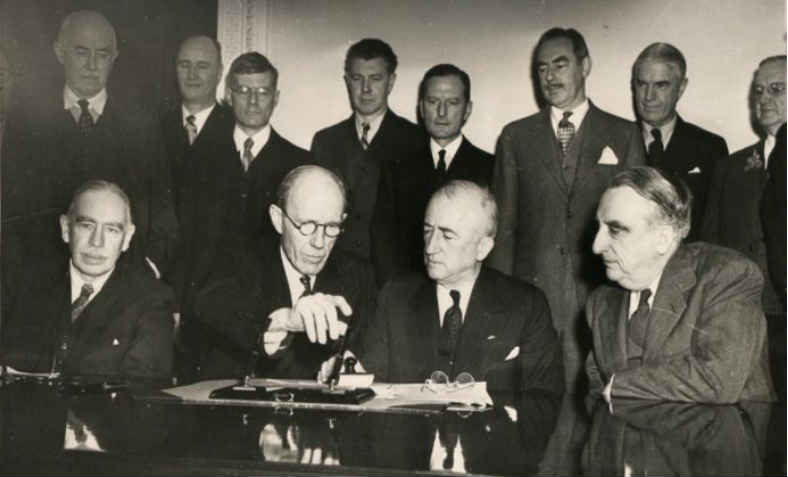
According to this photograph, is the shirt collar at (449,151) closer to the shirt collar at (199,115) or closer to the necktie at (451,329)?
the necktie at (451,329)

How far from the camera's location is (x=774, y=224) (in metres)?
4.21

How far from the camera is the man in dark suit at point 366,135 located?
15.9 ft

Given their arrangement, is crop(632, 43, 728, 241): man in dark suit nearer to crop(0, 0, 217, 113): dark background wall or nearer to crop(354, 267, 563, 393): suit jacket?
crop(354, 267, 563, 393): suit jacket

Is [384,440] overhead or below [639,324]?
below

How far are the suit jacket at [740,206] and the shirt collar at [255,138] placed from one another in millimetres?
2289

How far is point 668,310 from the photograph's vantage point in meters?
3.45

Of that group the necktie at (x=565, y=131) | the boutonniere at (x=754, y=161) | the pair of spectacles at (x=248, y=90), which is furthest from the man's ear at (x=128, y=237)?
the boutonniere at (x=754, y=161)

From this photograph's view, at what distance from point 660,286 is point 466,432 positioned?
1250 millimetres

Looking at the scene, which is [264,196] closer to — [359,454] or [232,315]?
[232,315]

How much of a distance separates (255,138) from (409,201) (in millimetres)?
935

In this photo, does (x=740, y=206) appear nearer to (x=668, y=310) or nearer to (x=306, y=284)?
(x=668, y=310)

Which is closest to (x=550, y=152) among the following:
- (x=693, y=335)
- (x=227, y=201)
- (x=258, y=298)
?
(x=693, y=335)

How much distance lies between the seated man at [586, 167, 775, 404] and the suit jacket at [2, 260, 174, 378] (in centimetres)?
212

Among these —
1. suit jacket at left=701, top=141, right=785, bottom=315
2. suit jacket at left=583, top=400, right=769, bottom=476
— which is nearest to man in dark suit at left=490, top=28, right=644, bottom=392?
suit jacket at left=701, top=141, right=785, bottom=315
